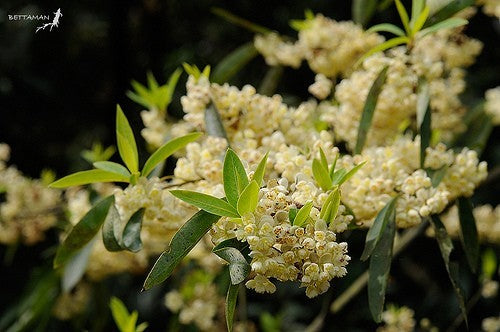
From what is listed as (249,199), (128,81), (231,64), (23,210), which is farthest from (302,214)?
(128,81)

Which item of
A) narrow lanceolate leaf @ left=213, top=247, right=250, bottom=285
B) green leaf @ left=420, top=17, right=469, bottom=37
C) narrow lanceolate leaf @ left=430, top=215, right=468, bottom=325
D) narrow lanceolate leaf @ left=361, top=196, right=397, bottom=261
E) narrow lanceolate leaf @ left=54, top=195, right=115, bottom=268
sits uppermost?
green leaf @ left=420, top=17, right=469, bottom=37

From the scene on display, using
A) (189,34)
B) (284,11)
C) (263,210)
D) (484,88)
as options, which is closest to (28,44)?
(189,34)

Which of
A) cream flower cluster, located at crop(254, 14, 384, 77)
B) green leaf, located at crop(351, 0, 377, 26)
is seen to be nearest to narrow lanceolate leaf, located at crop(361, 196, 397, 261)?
cream flower cluster, located at crop(254, 14, 384, 77)

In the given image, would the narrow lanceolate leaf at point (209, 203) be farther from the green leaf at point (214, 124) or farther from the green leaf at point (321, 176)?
the green leaf at point (214, 124)

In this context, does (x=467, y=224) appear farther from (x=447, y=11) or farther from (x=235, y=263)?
(x=235, y=263)

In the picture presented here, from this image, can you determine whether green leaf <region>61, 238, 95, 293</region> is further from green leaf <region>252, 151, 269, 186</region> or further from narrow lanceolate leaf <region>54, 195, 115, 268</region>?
green leaf <region>252, 151, 269, 186</region>

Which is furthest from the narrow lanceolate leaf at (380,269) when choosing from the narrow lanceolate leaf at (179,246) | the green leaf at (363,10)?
the green leaf at (363,10)
